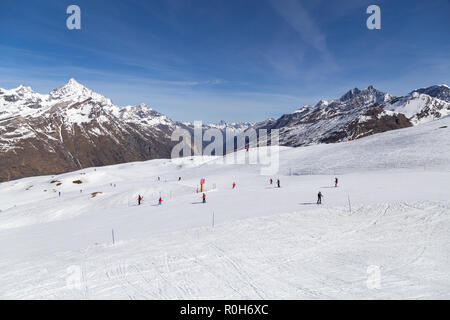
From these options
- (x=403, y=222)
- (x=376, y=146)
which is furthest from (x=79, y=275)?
(x=376, y=146)

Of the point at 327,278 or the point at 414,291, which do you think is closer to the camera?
the point at 414,291

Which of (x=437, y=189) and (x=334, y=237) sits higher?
(x=437, y=189)

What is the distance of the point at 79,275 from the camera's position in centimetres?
1209

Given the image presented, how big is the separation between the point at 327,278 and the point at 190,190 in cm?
3497

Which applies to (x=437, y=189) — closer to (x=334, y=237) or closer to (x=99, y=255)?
(x=334, y=237)
